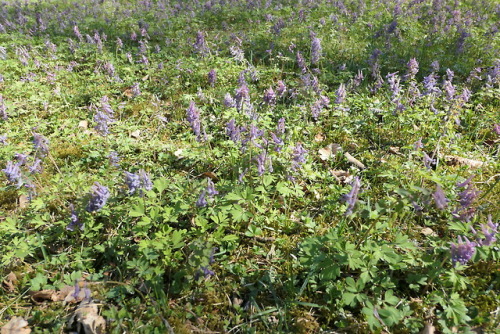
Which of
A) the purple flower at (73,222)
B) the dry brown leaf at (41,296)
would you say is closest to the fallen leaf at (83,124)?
the purple flower at (73,222)

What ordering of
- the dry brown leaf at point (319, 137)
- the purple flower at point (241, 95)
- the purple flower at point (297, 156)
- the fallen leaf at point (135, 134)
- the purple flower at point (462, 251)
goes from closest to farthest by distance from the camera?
the purple flower at point (462, 251), the purple flower at point (297, 156), the purple flower at point (241, 95), the dry brown leaf at point (319, 137), the fallen leaf at point (135, 134)

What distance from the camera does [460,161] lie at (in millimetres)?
3727

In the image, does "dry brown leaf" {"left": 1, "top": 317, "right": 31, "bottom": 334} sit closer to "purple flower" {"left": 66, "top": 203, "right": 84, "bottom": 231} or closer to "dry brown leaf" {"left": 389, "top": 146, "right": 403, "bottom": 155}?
"purple flower" {"left": 66, "top": 203, "right": 84, "bottom": 231}

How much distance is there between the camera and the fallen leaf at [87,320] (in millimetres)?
2242

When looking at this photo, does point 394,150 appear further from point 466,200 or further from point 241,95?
point 241,95

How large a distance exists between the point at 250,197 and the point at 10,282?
6.96ft

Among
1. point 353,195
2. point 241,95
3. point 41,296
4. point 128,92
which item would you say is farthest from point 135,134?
point 353,195

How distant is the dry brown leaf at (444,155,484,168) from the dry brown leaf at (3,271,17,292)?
4.52 m

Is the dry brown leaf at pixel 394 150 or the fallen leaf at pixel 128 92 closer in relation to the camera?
the dry brown leaf at pixel 394 150

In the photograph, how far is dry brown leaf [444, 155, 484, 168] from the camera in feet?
12.1

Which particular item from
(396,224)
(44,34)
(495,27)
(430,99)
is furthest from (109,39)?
(495,27)

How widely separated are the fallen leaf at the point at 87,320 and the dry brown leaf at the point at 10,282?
71 centimetres

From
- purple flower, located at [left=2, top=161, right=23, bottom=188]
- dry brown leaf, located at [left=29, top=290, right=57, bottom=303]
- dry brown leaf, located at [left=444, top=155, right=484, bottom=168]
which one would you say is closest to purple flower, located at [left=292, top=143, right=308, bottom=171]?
dry brown leaf, located at [left=444, top=155, right=484, bottom=168]

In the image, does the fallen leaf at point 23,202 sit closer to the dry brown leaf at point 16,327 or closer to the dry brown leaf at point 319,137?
the dry brown leaf at point 16,327
